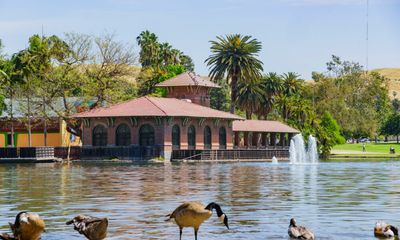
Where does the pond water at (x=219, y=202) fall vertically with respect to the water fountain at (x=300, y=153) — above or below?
below

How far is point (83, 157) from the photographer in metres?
95.4

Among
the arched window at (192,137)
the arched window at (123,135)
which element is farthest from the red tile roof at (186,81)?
the arched window at (123,135)

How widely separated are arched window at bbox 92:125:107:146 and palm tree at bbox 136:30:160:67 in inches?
1843

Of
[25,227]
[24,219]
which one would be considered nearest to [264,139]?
[25,227]

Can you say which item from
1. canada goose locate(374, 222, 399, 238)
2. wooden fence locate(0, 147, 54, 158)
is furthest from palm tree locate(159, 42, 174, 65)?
canada goose locate(374, 222, 399, 238)

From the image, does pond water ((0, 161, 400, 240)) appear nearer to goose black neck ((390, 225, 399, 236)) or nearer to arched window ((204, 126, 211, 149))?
goose black neck ((390, 225, 399, 236))

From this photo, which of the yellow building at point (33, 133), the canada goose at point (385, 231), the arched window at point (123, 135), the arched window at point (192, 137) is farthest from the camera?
the yellow building at point (33, 133)

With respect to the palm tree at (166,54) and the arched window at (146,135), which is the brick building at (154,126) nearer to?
the arched window at (146,135)

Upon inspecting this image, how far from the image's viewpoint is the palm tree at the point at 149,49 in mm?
143375

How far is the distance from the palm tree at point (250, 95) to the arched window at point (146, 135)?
35549 mm

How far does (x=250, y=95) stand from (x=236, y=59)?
9813mm

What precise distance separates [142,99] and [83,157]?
30.2ft

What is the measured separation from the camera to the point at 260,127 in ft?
368

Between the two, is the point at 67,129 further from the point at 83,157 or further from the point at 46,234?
the point at 46,234
